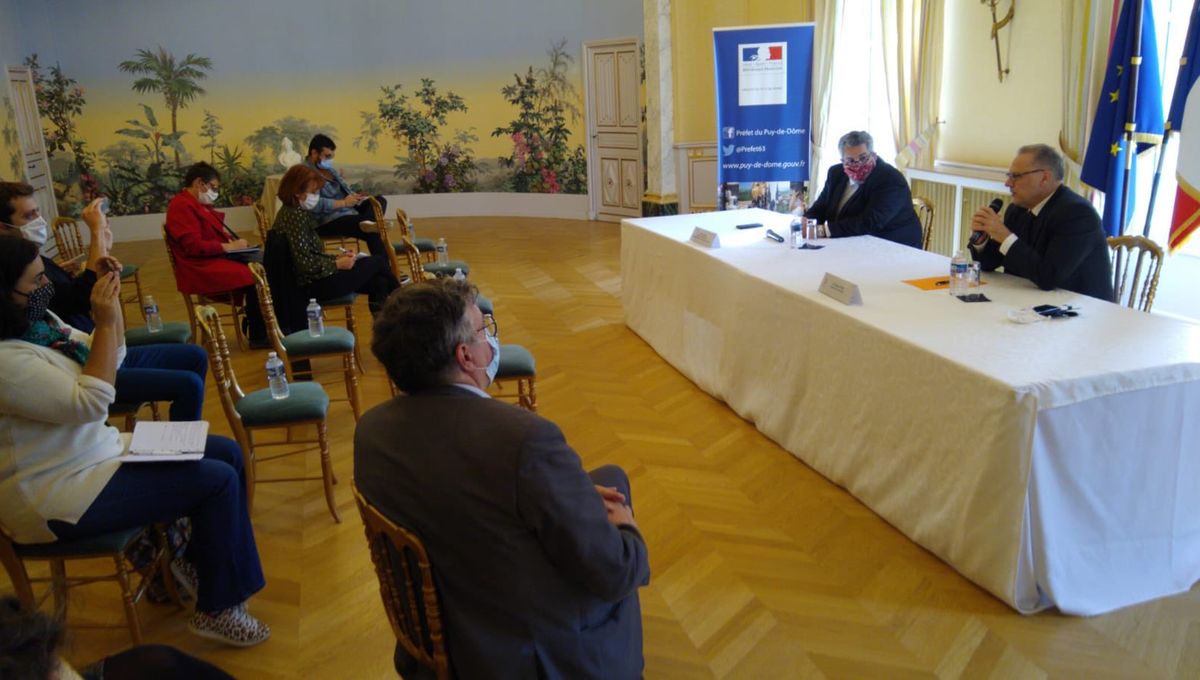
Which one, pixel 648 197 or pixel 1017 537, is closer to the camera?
pixel 1017 537

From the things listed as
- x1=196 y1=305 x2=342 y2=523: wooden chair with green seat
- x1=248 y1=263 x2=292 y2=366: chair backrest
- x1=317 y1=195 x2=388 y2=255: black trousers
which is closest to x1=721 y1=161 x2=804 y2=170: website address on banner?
x1=317 y1=195 x2=388 y2=255: black trousers

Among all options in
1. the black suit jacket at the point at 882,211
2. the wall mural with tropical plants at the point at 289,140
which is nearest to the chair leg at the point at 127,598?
the black suit jacket at the point at 882,211

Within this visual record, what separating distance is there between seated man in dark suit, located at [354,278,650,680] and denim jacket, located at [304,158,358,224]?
556 cm

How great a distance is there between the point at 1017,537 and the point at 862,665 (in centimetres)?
61

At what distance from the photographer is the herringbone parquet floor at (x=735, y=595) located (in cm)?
256

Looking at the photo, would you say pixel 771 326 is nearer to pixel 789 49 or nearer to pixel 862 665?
pixel 862 665

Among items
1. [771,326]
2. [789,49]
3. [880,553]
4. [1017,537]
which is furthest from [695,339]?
[789,49]

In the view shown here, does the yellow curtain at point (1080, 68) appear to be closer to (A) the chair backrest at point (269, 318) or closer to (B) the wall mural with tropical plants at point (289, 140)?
(A) the chair backrest at point (269, 318)

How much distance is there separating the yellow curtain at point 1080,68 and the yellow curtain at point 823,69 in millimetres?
2597

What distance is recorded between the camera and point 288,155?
1117cm

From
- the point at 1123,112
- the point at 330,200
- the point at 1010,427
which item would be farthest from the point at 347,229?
the point at 1010,427

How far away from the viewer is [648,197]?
934 cm

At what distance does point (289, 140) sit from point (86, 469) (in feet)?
32.1

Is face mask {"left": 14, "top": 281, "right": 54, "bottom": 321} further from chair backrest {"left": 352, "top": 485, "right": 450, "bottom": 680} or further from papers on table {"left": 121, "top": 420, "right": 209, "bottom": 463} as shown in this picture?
chair backrest {"left": 352, "top": 485, "right": 450, "bottom": 680}
